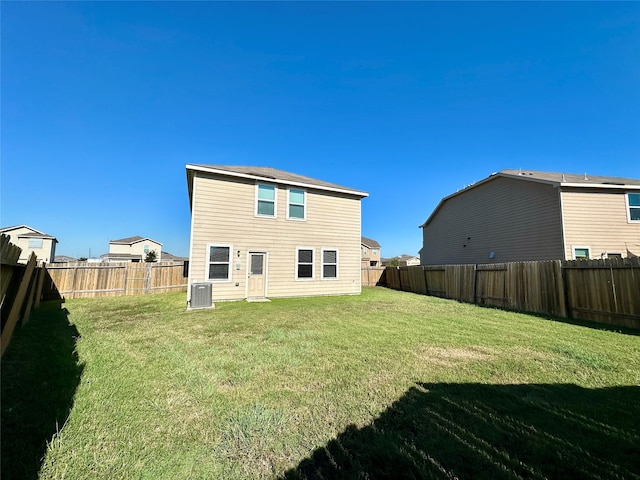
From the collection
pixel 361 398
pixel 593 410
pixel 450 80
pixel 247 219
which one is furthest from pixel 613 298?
pixel 247 219

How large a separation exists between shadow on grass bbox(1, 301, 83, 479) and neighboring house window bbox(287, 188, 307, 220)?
27.4 feet

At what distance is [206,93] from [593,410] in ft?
49.0

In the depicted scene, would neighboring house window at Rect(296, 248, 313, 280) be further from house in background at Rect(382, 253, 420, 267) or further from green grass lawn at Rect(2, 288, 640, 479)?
house in background at Rect(382, 253, 420, 267)

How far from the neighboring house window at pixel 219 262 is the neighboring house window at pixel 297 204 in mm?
3187

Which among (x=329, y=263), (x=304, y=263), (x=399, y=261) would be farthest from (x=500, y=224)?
(x=399, y=261)

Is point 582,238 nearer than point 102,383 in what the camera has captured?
No

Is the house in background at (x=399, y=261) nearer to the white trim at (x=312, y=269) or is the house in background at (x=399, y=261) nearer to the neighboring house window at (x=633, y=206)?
the neighboring house window at (x=633, y=206)

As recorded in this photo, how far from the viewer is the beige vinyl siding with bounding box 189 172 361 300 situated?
10492 millimetres

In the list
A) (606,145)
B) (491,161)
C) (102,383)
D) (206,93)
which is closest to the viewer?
(102,383)

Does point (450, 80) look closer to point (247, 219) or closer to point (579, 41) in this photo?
point (579, 41)

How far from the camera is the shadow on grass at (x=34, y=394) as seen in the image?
1.99 meters

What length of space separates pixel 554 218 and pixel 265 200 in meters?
13.1

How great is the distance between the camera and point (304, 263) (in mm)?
12281

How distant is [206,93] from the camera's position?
1207 cm
